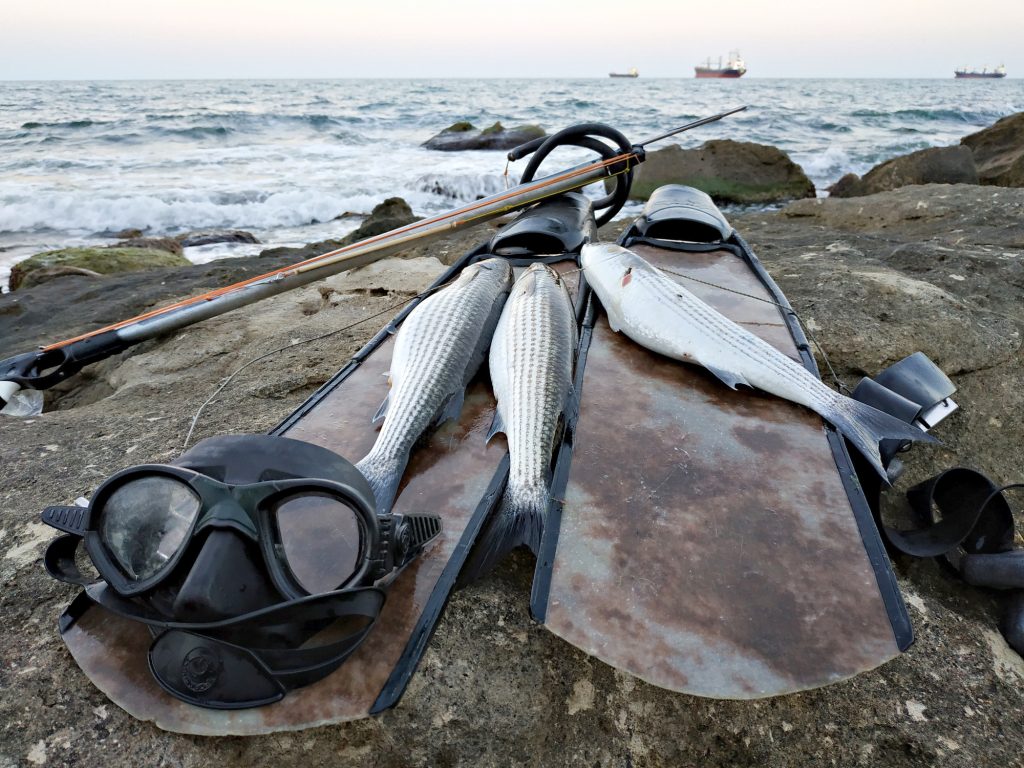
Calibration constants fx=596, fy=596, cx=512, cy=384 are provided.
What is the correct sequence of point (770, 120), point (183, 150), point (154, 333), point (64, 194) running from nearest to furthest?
point (154, 333)
point (64, 194)
point (183, 150)
point (770, 120)

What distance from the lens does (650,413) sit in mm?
2727

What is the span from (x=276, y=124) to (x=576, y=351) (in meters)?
33.1

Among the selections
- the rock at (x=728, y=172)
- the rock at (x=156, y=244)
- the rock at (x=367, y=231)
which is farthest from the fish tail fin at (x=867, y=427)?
the rock at (x=728, y=172)

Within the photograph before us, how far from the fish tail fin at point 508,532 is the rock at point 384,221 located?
751cm

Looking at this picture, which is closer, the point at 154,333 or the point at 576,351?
the point at 576,351

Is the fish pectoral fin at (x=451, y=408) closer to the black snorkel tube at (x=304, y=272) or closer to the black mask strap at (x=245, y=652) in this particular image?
the black mask strap at (x=245, y=652)

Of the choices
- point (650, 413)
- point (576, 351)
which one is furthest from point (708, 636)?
point (576, 351)

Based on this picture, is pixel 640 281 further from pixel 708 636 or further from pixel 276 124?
pixel 276 124

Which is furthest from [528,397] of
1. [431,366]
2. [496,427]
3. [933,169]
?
[933,169]

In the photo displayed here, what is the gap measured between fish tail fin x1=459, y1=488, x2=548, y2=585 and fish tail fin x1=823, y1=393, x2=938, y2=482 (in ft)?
4.44

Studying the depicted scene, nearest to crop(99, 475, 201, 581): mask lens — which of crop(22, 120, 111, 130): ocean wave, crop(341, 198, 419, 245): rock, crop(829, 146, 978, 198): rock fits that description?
crop(341, 198, 419, 245): rock

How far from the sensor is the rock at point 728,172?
14.6 meters

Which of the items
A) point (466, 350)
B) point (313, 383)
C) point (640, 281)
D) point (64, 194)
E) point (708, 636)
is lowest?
point (64, 194)

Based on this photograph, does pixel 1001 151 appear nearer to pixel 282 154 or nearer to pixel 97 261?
pixel 97 261
